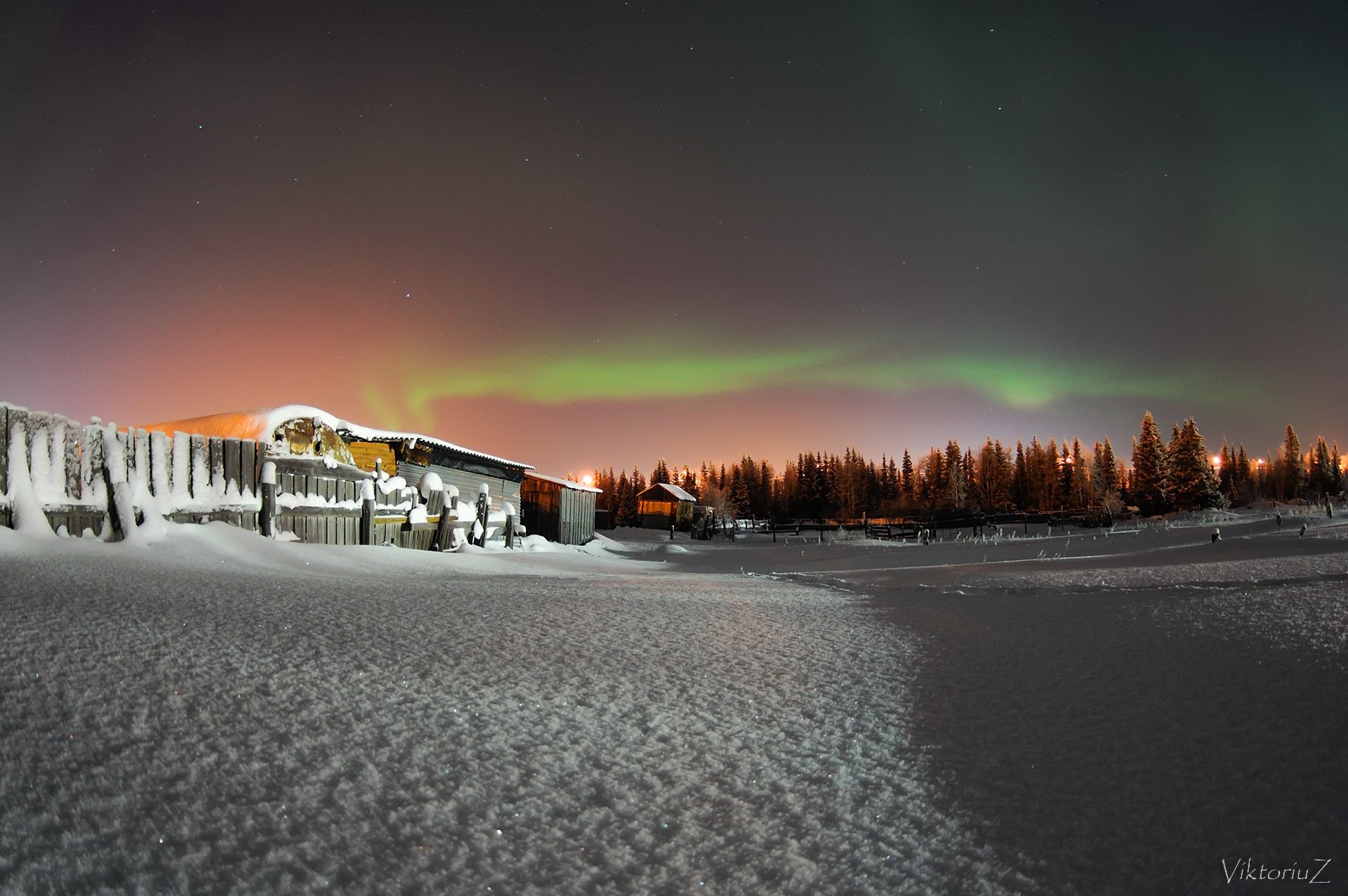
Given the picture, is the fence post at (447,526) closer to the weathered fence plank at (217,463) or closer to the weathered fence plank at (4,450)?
the weathered fence plank at (217,463)

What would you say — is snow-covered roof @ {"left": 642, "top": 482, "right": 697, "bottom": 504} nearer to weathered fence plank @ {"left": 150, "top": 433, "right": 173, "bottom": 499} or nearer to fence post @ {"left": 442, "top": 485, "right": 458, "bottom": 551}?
fence post @ {"left": 442, "top": 485, "right": 458, "bottom": 551}

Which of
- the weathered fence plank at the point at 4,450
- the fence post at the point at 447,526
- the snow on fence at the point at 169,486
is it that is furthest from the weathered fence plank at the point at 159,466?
the fence post at the point at 447,526

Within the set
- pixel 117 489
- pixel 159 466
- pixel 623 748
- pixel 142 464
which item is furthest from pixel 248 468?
pixel 623 748

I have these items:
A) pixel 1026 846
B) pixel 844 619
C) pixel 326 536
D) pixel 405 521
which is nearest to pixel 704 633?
pixel 844 619

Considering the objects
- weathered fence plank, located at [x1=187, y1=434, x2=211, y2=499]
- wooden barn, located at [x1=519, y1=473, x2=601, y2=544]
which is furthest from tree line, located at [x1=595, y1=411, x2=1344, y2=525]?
weathered fence plank, located at [x1=187, y1=434, x2=211, y2=499]

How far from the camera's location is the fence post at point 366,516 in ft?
34.0

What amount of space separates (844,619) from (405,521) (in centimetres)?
912

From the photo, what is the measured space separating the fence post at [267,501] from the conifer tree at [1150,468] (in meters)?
66.3

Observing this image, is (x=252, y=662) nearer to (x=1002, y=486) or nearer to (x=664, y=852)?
(x=664, y=852)

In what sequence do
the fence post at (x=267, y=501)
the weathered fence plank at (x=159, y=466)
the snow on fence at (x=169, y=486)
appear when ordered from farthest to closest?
the fence post at (x=267, y=501), the weathered fence plank at (x=159, y=466), the snow on fence at (x=169, y=486)

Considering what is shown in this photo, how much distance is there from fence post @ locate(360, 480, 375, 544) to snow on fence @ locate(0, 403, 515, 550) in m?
0.01

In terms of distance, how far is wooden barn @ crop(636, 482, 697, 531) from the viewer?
56031 mm

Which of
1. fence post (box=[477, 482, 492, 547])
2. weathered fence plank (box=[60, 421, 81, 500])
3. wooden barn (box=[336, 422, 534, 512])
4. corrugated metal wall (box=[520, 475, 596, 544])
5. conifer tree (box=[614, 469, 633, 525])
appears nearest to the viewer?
weathered fence plank (box=[60, 421, 81, 500])

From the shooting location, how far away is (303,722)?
6.88ft
